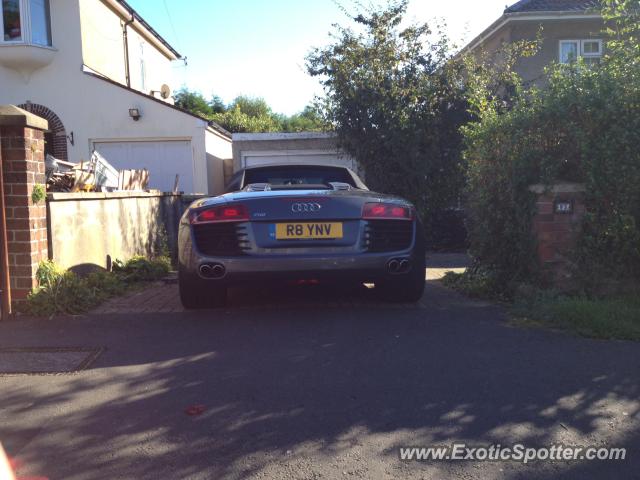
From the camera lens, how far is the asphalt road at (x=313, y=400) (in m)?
2.70

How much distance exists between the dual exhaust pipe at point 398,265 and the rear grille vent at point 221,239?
1.21 metres

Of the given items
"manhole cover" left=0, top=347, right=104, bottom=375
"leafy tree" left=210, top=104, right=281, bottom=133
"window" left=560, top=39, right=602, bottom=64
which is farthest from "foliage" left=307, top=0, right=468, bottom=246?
"leafy tree" left=210, top=104, right=281, bottom=133

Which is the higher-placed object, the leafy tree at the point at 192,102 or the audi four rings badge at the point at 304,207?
the leafy tree at the point at 192,102

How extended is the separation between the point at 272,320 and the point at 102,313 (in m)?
1.64

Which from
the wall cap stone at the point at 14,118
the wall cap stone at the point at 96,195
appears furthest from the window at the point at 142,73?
the wall cap stone at the point at 14,118

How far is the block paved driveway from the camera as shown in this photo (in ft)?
8.87

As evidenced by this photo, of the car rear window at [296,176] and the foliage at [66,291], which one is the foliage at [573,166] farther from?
the foliage at [66,291]

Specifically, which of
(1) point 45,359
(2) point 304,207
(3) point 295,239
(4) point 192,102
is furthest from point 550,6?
(4) point 192,102

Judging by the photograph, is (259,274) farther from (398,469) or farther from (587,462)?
(587,462)

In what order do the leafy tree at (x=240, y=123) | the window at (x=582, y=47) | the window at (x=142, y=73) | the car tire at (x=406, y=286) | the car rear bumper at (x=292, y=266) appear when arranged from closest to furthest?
the car rear bumper at (x=292, y=266) → the car tire at (x=406, y=286) → the window at (x=582, y=47) → the window at (x=142, y=73) → the leafy tree at (x=240, y=123)

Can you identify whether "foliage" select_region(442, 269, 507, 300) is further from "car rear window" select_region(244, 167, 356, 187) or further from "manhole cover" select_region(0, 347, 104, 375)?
"manhole cover" select_region(0, 347, 104, 375)

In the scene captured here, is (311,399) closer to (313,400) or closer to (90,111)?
(313,400)

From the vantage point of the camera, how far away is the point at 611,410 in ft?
10.7

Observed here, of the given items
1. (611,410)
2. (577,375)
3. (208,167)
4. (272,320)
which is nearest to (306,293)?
(272,320)
